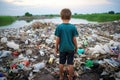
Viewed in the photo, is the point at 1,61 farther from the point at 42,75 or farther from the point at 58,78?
the point at 58,78

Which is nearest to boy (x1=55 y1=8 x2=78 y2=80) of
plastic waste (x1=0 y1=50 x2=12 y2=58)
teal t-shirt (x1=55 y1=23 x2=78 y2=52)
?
teal t-shirt (x1=55 y1=23 x2=78 y2=52)

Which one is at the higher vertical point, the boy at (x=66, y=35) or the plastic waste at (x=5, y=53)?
the boy at (x=66, y=35)

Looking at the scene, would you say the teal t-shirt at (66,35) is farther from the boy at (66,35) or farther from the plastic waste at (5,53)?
the plastic waste at (5,53)

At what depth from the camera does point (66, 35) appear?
2867 millimetres

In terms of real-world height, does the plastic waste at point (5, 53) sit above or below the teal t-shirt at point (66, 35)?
below

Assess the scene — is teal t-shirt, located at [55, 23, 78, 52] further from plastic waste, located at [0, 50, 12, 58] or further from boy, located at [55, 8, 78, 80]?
plastic waste, located at [0, 50, 12, 58]

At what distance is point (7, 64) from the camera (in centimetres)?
418

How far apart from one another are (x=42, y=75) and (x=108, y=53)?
1.75 meters

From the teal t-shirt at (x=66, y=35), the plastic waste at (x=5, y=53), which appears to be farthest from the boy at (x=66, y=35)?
the plastic waste at (x=5, y=53)

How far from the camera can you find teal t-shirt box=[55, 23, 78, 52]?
9.37 feet

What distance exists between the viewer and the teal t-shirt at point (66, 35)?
2.86m

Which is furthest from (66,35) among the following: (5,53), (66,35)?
(5,53)

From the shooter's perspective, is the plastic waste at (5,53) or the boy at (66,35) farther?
the plastic waste at (5,53)

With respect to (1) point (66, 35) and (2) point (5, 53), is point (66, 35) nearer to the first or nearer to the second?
(1) point (66, 35)
